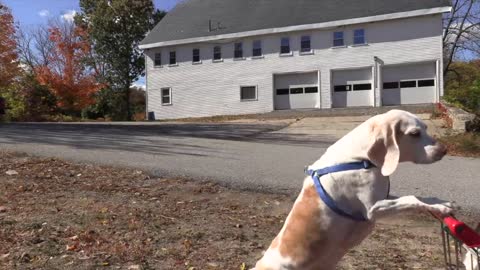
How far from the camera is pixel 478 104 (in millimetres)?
20188

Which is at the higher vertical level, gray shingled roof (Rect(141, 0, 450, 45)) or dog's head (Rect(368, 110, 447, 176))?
gray shingled roof (Rect(141, 0, 450, 45))

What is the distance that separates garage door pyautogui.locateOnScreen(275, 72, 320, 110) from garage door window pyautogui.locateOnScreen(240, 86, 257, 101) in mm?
1579

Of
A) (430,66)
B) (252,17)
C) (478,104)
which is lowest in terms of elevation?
(478,104)

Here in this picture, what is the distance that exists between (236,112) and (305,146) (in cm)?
2182

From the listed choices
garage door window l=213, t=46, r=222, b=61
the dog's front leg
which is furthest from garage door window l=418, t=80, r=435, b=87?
the dog's front leg

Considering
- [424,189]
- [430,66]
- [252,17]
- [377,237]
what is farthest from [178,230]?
[252,17]

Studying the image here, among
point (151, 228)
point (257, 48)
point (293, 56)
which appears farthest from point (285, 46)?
point (151, 228)

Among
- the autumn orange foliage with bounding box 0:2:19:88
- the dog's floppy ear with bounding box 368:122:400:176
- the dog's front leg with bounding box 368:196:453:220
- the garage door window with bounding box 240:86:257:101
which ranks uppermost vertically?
the autumn orange foliage with bounding box 0:2:19:88

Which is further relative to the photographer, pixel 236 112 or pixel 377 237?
pixel 236 112

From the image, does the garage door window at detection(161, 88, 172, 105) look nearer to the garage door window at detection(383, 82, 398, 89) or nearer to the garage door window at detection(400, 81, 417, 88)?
the garage door window at detection(383, 82, 398, 89)

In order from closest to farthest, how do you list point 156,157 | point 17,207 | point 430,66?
point 17,207, point 156,157, point 430,66

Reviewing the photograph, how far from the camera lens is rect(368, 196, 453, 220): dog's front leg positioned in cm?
244

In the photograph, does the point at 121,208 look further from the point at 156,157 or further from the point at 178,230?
the point at 156,157

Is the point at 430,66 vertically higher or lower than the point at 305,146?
higher
